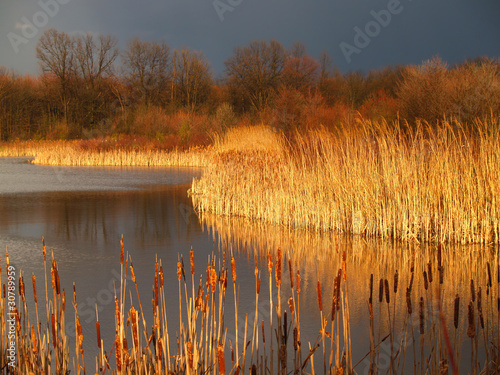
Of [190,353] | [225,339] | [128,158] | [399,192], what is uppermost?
[128,158]

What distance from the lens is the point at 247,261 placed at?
5.77 meters

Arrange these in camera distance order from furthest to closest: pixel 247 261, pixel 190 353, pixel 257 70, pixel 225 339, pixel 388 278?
pixel 257 70
pixel 247 261
pixel 388 278
pixel 225 339
pixel 190 353

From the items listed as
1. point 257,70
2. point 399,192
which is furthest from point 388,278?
point 257,70

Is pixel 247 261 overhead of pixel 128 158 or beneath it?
beneath

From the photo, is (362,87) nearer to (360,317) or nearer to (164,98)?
(164,98)

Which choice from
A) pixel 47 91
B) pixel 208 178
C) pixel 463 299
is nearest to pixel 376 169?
pixel 463 299

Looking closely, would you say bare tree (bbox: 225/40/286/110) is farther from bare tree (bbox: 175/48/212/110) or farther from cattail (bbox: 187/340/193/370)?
cattail (bbox: 187/340/193/370)

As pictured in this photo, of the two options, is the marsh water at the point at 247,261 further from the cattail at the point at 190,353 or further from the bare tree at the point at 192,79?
the bare tree at the point at 192,79

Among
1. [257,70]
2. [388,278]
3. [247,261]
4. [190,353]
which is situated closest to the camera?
[190,353]

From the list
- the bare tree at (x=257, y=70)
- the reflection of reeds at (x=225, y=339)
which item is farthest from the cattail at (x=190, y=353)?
the bare tree at (x=257, y=70)

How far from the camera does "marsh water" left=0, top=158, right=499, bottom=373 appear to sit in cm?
359

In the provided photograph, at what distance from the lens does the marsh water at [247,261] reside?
11.8 feet

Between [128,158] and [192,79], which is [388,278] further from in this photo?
[192,79]

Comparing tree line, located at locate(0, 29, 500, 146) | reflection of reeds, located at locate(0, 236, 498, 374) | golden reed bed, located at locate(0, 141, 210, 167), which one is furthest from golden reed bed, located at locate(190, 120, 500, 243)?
tree line, located at locate(0, 29, 500, 146)
